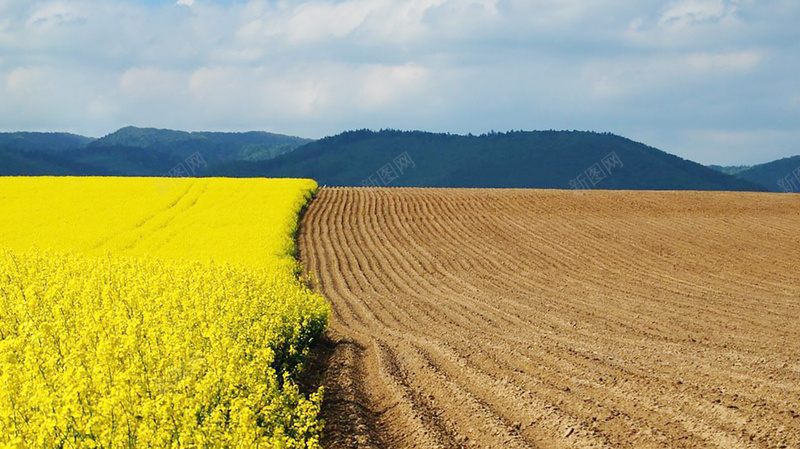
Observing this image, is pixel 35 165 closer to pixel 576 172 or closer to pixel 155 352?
pixel 576 172

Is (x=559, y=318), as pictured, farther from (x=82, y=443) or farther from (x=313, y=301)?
(x=82, y=443)

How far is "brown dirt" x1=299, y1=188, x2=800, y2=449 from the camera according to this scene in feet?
28.0

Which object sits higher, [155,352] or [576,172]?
[576,172]

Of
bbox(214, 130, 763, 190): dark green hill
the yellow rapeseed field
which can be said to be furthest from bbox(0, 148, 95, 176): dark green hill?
the yellow rapeseed field

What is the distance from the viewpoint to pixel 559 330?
15.1 metres

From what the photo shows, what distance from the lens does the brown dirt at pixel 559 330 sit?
8.52m

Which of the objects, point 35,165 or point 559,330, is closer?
point 559,330

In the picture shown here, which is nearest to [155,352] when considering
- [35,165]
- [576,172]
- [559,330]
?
[559,330]

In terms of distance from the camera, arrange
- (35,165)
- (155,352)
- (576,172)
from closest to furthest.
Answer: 1. (155,352)
2. (35,165)
3. (576,172)

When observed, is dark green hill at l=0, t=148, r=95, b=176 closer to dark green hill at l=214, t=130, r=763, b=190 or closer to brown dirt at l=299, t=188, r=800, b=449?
dark green hill at l=214, t=130, r=763, b=190

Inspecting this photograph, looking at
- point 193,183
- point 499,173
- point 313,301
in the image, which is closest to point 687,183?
point 499,173

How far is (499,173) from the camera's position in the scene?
19150cm

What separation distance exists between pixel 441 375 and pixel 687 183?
172341mm

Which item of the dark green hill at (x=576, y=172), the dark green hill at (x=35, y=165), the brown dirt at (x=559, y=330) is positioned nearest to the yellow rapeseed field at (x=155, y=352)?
the brown dirt at (x=559, y=330)
